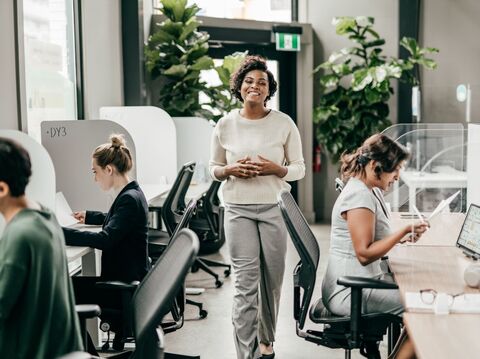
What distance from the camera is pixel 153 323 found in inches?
72.6

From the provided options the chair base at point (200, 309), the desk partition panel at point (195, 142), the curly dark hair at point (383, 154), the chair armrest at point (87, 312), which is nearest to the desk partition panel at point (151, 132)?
the desk partition panel at point (195, 142)

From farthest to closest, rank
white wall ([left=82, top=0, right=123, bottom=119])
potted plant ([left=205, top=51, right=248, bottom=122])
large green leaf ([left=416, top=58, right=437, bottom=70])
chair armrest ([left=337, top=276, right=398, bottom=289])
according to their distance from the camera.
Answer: large green leaf ([left=416, top=58, right=437, bottom=70]) < potted plant ([left=205, top=51, right=248, bottom=122]) < white wall ([left=82, top=0, right=123, bottom=119]) < chair armrest ([left=337, top=276, right=398, bottom=289])

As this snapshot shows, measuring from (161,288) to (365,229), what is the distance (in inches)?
43.5

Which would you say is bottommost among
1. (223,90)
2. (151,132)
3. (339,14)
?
(151,132)

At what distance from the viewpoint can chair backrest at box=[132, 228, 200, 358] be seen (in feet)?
6.03

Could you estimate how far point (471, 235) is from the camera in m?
3.24

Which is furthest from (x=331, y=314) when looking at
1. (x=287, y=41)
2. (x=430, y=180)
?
(x=287, y=41)

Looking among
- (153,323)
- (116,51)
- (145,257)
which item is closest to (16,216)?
(153,323)

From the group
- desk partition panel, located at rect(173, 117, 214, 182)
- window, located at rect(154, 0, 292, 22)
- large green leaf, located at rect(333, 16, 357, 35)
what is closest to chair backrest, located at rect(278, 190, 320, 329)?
desk partition panel, located at rect(173, 117, 214, 182)

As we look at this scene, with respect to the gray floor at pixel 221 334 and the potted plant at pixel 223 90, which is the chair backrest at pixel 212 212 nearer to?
the gray floor at pixel 221 334

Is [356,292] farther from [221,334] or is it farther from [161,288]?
[221,334]

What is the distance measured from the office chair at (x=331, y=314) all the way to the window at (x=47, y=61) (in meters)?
1.71

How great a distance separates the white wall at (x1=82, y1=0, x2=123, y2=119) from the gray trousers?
8.19ft

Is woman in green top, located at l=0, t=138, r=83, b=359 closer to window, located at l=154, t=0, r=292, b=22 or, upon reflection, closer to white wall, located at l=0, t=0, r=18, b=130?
white wall, located at l=0, t=0, r=18, b=130
